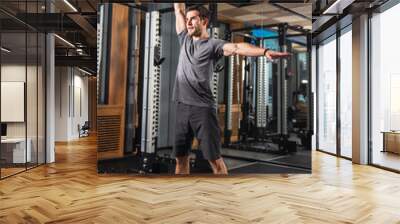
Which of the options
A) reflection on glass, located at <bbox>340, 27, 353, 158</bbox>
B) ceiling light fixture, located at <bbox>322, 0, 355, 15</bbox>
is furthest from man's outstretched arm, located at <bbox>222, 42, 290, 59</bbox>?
reflection on glass, located at <bbox>340, 27, 353, 158</bbox>

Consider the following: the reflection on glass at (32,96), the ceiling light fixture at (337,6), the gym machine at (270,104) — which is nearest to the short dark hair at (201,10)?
the gym machine at (270,104)

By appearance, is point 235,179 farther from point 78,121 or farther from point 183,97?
point 78,121

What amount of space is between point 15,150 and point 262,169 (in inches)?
170

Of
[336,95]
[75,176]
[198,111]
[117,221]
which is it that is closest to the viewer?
[117,221]

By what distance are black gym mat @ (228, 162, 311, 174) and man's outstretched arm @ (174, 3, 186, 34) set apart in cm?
233

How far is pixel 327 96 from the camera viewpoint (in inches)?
373

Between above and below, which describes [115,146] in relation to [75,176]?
above

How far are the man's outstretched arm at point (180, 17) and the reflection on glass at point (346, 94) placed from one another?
410 centimetres

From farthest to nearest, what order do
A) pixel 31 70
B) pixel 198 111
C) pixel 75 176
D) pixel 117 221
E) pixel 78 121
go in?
pixel 78 121
pixel 31 70
pixel 75 176
pixel 198 111
pixel 117 221

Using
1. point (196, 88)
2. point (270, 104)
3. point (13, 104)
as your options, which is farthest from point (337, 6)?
point (13, 104)

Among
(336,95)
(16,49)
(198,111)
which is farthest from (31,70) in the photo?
(336,95)

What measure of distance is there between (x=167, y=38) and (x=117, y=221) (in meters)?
3.07

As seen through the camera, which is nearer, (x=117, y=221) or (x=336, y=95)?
(x=117, y=221)

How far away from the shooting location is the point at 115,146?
5859 mm
